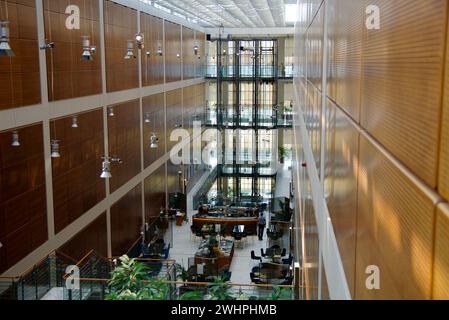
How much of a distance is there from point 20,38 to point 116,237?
937cm

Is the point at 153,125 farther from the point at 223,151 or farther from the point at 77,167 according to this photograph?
the point at 223,151

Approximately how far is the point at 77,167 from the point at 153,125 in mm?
9335

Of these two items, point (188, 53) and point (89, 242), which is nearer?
point (89, 242)

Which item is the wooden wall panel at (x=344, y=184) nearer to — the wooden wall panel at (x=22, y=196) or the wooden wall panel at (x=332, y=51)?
the wooden wall panel at (x=332, y=51)

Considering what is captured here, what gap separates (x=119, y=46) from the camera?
67.3 feet

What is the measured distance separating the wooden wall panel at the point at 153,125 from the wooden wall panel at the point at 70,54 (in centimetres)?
618

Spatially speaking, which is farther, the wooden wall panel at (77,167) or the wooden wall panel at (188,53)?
the wooden wall panel at (188,53)

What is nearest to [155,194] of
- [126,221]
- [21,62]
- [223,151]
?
[126,221]

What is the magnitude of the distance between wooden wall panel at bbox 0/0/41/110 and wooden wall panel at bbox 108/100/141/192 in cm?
613

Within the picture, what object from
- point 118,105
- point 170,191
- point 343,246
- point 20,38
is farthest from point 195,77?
point 343,246

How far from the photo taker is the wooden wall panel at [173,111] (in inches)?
1142

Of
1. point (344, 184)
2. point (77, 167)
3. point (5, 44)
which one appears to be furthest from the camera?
point (77, 167)

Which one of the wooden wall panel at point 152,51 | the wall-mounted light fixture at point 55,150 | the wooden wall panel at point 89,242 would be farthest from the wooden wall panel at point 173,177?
the wall-mounted light fixture at point 55,150

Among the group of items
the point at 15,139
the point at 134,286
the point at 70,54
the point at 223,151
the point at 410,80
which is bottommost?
the point at 223,151
